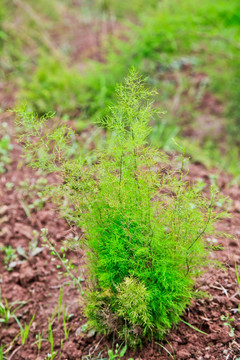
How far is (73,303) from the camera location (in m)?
2.29

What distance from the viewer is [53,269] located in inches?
103

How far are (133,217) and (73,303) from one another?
3.46 ft

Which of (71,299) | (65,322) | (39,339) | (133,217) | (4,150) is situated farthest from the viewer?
(4,150)

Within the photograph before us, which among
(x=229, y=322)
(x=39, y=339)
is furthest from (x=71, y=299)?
(x=229, y=322)

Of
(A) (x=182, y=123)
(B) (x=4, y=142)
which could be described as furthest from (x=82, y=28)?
(B) (x=4, y=142)

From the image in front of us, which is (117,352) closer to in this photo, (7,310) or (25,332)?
(25,332)

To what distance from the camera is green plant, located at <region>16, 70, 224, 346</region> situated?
153 cm

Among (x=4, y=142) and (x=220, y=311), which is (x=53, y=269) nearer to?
(x=220, y=311)

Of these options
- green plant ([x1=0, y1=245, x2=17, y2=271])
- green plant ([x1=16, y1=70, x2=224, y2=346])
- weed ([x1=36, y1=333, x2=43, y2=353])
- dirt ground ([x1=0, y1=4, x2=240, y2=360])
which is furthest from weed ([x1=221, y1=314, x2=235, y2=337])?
green plant ([x1=0, y1=245, x2=17, y2=271])

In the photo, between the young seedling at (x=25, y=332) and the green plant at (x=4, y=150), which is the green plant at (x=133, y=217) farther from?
the green plant at (x=4, y=150)

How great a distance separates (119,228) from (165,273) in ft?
0.95

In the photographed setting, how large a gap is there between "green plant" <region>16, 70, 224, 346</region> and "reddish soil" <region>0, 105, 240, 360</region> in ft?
0.60

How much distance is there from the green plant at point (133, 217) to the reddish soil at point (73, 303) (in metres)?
0.18

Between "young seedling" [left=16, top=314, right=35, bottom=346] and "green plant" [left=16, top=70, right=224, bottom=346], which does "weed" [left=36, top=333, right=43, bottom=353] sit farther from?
"green plant" [left=16, top=70, right=224, bottom=346]
